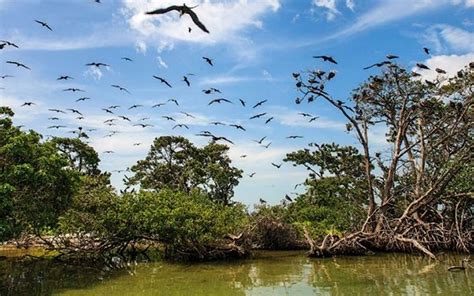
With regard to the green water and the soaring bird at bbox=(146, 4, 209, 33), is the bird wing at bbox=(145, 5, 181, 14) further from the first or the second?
the green water

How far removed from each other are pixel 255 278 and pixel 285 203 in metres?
11.1

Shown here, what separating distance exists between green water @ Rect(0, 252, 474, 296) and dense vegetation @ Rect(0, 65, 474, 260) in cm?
97

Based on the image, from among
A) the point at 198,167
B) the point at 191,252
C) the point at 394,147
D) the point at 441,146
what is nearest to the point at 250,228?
the point at 191,252

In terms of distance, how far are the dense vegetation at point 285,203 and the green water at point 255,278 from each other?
969 mm

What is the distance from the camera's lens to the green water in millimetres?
11211

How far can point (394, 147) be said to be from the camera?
1933cm

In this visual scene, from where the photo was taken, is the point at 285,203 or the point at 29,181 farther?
the point at 285,203

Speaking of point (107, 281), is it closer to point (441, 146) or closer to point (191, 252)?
point (191, 252)

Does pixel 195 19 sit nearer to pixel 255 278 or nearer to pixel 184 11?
pixel 184 11

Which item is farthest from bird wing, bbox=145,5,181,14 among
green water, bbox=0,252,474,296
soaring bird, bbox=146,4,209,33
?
green water, bbox=0,252,474,296

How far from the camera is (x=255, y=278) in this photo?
13102mm


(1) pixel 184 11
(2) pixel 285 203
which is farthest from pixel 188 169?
(1) pixel 184 11

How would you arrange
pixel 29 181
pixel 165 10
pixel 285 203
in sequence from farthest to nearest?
1. pixel 285 203
2. pixel 29 181
3. pixel 165 10

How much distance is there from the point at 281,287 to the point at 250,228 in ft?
20.9
